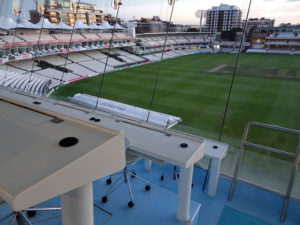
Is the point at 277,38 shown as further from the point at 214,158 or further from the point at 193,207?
the point at 193,207

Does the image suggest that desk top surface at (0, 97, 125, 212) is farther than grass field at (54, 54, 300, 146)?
No

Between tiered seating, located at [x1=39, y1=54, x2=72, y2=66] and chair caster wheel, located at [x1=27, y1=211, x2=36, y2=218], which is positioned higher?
tiered seating, located at [x1=39, y1=54, x2=72, y2=66]

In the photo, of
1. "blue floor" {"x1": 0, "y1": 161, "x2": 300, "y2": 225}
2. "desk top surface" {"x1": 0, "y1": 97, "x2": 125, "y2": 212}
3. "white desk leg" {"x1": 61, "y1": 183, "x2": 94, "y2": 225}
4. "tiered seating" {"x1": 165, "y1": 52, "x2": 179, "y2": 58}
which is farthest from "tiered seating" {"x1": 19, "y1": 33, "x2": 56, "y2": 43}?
"white desk leg" {"x1": 61, "y1": 183, "x2": 94, "y2": 225}

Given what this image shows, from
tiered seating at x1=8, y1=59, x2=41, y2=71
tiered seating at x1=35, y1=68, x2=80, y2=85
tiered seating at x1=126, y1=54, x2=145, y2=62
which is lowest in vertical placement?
tiered seating at x1=35, y1=68, x2=80, y2=85

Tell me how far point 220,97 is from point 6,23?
12.6 meters

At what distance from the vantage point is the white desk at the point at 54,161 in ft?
2.65

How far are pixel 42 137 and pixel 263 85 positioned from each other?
566 inches

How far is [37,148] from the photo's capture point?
40.3 inches

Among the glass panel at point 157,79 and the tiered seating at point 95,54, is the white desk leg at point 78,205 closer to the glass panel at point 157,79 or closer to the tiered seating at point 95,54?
the glass panel at point 157,79

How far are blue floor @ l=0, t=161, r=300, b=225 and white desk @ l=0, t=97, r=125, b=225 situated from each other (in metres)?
1.25

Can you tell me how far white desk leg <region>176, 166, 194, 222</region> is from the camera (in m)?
2.17

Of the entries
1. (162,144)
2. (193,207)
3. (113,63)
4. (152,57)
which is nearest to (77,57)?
(113,63)

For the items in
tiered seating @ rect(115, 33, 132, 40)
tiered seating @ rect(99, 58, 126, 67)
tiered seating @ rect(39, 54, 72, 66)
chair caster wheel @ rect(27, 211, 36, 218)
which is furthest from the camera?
tiered seating @ rect(115, 33, 132, 40)

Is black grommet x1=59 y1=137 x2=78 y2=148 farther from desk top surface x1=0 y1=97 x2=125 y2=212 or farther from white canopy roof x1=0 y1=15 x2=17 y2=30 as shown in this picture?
white canopy roof x1=0 y1=15 x2=17 y2=30
